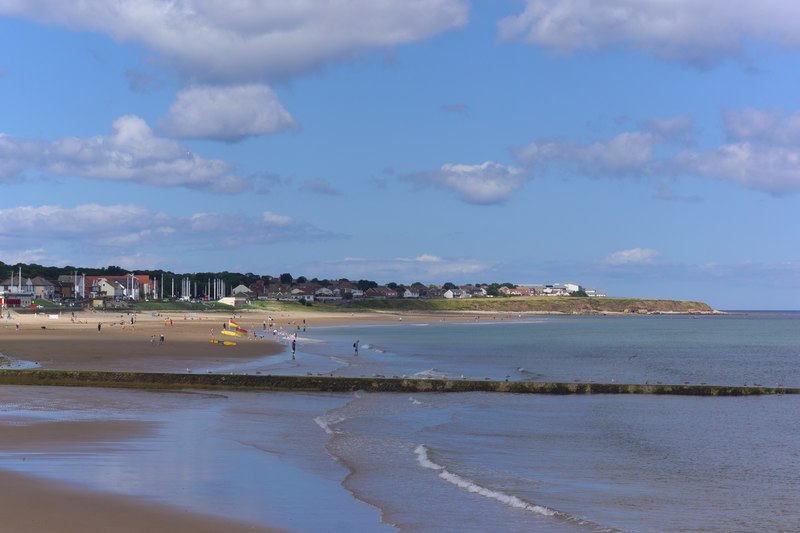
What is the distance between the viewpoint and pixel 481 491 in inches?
660

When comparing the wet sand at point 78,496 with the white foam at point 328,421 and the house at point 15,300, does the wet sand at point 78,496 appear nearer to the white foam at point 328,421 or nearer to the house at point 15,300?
the white foam at point 328,421

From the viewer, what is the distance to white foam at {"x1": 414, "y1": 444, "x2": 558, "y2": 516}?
50.2 feet

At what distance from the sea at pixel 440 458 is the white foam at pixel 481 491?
0.17ft

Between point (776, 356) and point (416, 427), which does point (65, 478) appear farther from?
point (776, 356)

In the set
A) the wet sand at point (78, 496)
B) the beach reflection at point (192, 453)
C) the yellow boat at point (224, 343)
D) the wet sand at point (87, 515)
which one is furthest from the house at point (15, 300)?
the wet sand at point (87, 515)

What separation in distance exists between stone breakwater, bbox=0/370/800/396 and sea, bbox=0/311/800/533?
2.37 ft

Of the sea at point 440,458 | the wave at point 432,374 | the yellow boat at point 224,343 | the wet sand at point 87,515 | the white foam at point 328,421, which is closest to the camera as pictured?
the wet sand at point 87,515

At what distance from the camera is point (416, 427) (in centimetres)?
2564

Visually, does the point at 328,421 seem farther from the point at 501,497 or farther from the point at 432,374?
the point at 432,374

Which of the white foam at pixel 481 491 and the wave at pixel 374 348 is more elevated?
the white foam at pixel 481 491

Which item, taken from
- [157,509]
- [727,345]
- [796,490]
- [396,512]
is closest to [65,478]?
[157,509]

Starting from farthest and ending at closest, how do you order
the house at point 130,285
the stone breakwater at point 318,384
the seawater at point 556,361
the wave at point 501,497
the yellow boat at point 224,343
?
the house at point 130,285, the yellow boat at point 224,343, the seawater at point 556,361, the stone breakwater at point 318,384, the wave at point 501,497

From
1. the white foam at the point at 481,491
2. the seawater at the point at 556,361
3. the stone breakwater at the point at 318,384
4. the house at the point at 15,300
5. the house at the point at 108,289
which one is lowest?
the seawater at the point at 556,361

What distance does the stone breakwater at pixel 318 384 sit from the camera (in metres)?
32.9
